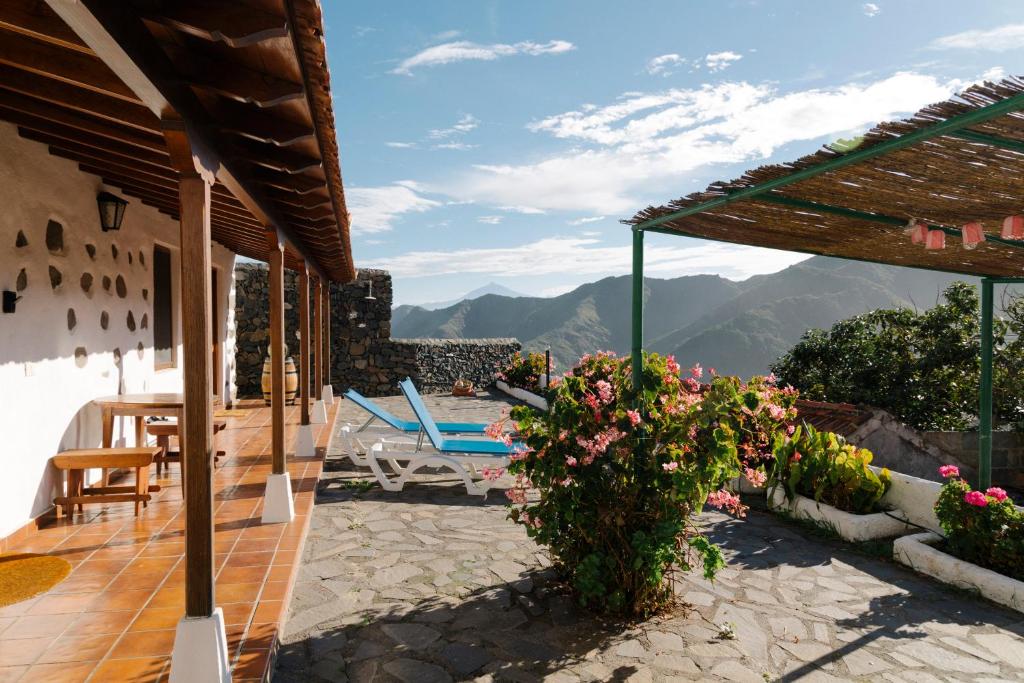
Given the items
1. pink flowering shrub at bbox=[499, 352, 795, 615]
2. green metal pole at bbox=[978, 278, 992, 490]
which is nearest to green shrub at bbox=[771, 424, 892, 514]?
green metal pole at bbox=[978, 278, 992, 490]

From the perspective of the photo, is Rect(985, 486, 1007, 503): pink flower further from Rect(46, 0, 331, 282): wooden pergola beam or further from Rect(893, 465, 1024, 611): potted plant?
Rect(46, 0, 331, 282): wooden pergola beam

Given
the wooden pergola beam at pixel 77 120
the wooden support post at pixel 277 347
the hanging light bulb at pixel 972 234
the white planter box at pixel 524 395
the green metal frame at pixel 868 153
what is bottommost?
the white planter box at pixel 524 395

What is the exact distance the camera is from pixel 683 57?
884 cm

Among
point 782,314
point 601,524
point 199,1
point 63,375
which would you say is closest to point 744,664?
point 601,524

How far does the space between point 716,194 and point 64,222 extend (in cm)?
465

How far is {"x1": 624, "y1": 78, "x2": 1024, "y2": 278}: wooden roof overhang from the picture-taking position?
2.21m

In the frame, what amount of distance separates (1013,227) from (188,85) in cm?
421

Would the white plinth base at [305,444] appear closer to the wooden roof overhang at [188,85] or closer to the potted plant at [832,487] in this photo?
the wooden roof overhang at [188,85]

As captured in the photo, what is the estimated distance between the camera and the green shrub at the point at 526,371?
46.3 feet

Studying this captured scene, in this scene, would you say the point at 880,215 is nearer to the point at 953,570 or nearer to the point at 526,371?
the point at 953,570

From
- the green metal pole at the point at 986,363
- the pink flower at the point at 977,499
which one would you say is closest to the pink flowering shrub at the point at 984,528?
the pink flower at the point at 977,499

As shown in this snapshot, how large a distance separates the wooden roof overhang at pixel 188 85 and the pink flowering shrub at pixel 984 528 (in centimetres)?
429

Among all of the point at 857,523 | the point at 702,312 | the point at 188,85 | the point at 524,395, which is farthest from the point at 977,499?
the point at 702,312

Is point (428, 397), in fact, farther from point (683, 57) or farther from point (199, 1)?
point (199, 1)
